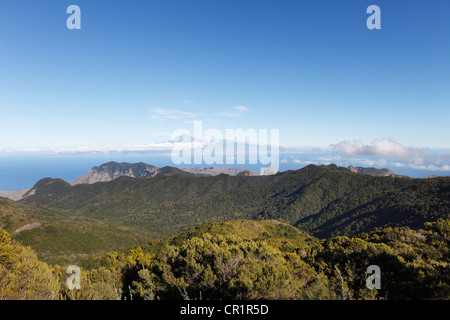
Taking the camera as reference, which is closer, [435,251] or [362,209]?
[435,251]

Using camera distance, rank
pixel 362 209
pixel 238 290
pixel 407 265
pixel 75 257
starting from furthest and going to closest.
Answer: pixel 362 209 → pixel 75 257 → pixel 407 265 → pixel 238 290

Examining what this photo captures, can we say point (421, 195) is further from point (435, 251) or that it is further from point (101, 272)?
point (101, 272)

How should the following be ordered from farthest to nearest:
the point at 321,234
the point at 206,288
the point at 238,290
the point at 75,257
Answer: the point at 321,234 → the point at 75,257 → the point at 206,288 → the point at 238,290
